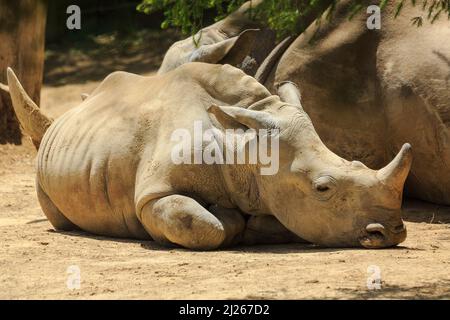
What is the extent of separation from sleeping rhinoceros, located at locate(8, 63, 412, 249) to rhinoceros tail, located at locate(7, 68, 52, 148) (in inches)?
44.5

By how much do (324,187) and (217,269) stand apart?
988mm

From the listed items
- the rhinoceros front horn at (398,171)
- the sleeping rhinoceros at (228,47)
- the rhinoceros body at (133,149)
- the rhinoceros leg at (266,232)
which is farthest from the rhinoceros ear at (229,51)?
the rhinoceros front horn at (398,171)

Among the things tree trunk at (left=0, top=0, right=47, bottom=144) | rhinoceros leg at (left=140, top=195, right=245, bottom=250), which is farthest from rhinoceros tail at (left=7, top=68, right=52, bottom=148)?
tree trunk at (left=0, top=0, right=47, bottom=144)

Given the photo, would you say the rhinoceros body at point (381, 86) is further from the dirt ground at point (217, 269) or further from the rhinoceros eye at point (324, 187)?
the rhinoceros eye at point (324, 187)

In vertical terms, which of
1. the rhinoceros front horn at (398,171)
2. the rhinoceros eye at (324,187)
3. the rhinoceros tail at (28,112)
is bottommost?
the rhinoceros tail at (28,112)

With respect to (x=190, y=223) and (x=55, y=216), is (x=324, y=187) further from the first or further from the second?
(x=55, y=216)

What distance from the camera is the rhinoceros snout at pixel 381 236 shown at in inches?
293

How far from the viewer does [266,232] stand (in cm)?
812

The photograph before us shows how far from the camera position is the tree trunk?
14008 mm

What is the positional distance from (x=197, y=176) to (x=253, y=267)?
3.72 ft

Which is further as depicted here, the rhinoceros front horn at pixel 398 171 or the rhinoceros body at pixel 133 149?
the rhinoceros body at pixel 133 149

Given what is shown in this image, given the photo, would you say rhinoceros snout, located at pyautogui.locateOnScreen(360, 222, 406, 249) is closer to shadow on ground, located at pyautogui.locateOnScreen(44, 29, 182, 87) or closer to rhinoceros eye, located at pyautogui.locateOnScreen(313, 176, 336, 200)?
rhinoceros eye, located at pyautogui.locateOnScreen(313, 176, 336, 200)

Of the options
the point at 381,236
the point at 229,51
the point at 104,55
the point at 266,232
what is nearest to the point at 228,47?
the point at 229,51
